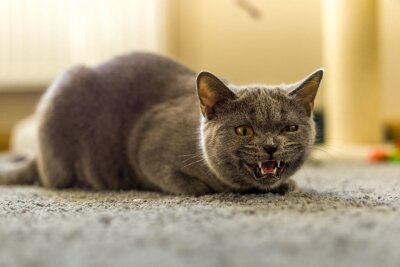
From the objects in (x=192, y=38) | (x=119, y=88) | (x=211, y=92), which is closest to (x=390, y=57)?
(x=192, y=38)

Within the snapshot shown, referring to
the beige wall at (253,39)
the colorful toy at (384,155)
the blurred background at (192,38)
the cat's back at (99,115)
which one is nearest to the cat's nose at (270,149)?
the cat's back at (99,115)

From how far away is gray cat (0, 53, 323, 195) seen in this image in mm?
1271

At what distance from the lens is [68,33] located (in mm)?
3184

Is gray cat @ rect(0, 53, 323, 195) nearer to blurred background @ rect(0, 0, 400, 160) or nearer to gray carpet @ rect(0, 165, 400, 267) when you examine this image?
gray carpet @ rect(0, 165, 400, 267)

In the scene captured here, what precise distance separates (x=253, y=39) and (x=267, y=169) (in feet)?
6.39

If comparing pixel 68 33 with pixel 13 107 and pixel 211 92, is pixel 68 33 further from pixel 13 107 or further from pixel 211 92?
pixel 211 92

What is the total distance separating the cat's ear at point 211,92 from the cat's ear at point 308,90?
0.50 ft

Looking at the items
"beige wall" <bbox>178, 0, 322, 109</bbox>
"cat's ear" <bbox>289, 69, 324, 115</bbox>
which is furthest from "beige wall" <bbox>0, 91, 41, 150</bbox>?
"cat's ear" <bbox>289, 69, 324, 115</bbox>

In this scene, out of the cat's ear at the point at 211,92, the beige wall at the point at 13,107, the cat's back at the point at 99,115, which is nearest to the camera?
the cat's ear at the point at 211,92

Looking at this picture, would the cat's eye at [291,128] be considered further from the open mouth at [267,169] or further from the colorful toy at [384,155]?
the colorful toy at [384,155]

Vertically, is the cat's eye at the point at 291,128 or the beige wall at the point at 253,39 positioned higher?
the beige wall at the point at 253,39

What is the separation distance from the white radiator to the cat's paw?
1839mm

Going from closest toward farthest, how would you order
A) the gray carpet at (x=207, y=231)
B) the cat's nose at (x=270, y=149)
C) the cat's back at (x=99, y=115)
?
the gray carpet at (x=207, y=231) < the cat's nose at (x=270, y=149) < the cat's back at (x=99, y=115)

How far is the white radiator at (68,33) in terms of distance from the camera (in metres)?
3.10
